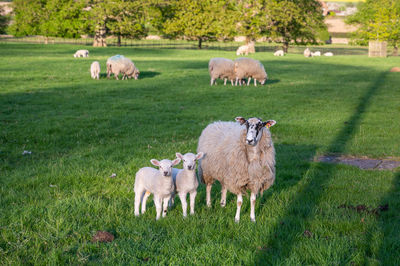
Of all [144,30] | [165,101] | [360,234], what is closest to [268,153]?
[360,234]

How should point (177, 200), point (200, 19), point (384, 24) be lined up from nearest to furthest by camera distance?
point (177, 200) → point (384, 24) → point (200, 19)

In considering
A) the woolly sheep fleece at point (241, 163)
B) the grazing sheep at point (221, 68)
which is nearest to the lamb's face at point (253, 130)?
the woolly sheep fleece at point (241, 163)

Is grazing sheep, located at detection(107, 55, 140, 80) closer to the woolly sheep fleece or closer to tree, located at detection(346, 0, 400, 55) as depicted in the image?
the woolly sheep fleece

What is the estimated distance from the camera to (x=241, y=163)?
17.4 feet

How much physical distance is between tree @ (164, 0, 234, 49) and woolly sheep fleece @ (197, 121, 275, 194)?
49.9 meters

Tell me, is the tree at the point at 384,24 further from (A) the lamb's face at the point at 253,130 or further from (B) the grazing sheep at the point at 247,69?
(A) the lamb's face at the point at 253,130

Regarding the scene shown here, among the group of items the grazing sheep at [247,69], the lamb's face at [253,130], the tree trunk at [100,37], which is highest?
the tree trunk at [100,37]

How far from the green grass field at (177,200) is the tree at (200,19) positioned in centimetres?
4016

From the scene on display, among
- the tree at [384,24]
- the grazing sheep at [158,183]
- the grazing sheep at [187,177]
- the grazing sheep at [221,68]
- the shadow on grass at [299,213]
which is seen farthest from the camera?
the tree at [384,24]

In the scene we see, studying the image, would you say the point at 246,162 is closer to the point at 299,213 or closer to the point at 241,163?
the point at 241,163

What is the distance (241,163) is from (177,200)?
50.4 inches

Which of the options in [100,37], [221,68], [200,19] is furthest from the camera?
[200,19]

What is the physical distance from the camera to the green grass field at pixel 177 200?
404 centimetres

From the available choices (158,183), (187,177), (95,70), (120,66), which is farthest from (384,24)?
(158,183)
